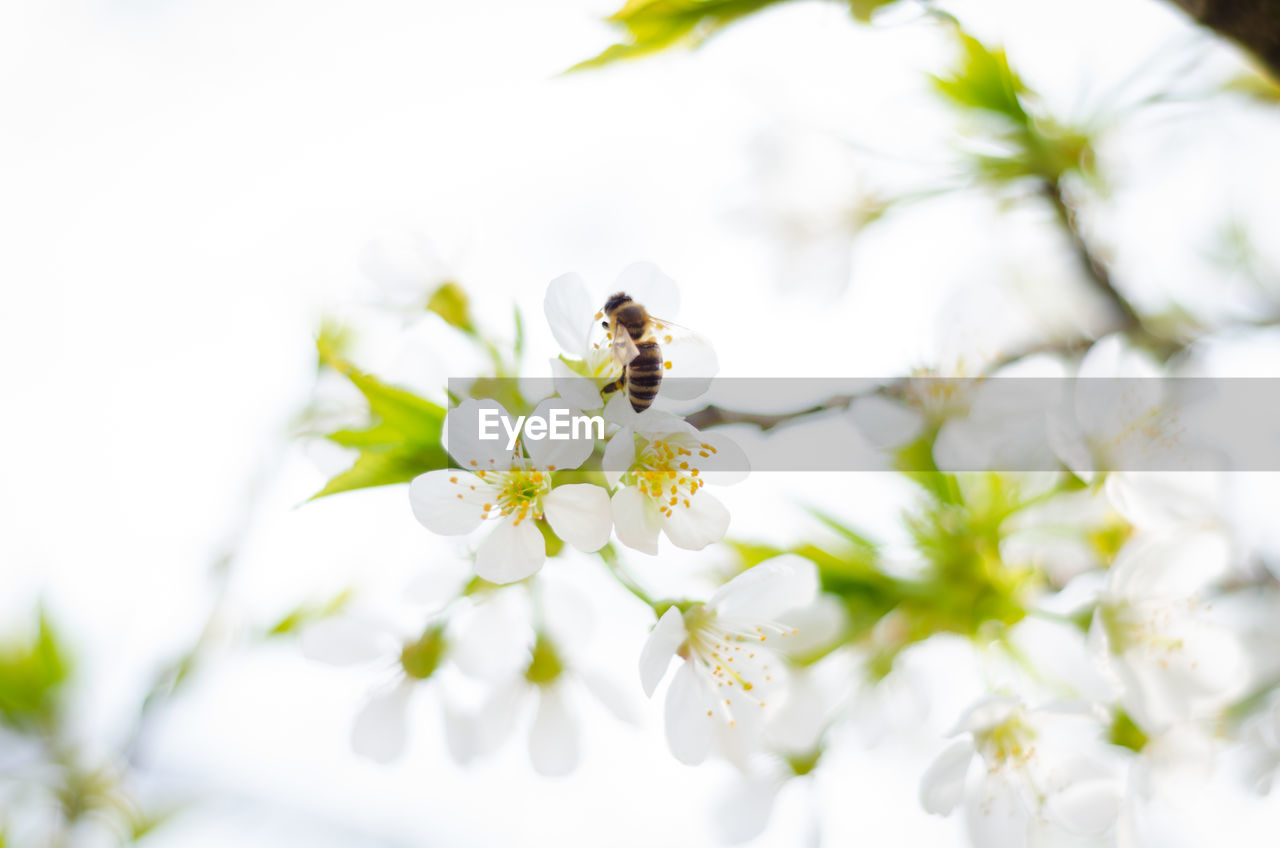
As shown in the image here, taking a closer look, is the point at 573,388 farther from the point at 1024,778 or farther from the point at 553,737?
the point at 1024,778

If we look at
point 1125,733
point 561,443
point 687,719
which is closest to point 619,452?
point 561,443

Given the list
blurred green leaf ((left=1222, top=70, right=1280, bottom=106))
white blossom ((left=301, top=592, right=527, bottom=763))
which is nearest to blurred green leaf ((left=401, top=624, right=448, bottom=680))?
white blossom ((left=301, top=592, right=527, bottom=763))

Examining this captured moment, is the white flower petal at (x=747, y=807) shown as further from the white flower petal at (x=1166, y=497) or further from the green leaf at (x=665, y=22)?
the green leaf at (x=665, y=22)

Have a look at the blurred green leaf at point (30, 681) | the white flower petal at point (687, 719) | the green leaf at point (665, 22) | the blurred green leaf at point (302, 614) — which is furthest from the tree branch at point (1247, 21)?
the blurred green leaf at point (30, 681)

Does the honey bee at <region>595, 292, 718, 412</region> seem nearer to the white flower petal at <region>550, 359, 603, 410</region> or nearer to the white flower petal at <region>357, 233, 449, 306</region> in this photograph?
the white flower petal at <region>550, 359, 603, 410</region>

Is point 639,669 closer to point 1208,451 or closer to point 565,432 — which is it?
point 565,432

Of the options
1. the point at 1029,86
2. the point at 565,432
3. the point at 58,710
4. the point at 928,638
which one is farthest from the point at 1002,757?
the point at 58,710
